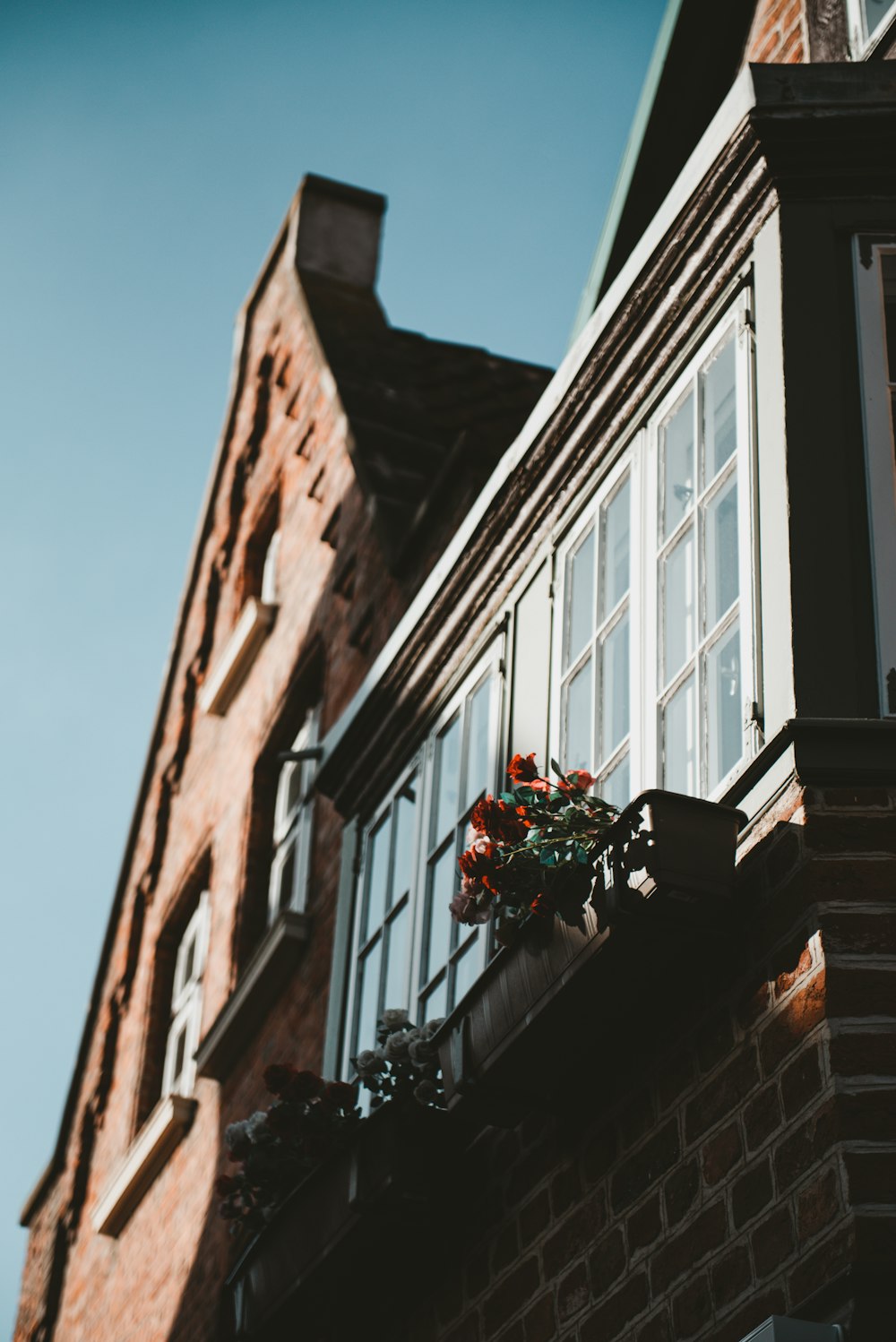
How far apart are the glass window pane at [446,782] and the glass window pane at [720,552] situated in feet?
6.05

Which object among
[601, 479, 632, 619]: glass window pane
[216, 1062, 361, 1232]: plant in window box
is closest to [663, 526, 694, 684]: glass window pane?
[601, 479, 632, 619]: glass window pane

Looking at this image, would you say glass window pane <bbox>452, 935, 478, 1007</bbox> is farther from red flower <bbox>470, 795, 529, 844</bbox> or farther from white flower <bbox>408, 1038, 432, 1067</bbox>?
red flower <bbox>470, 795, 529, 844</bbox>

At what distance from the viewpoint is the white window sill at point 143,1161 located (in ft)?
33.8

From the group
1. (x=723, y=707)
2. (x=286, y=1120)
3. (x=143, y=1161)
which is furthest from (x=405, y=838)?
(x=143, y=1161)

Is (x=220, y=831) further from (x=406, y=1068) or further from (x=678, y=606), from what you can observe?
(x=678, y=606)

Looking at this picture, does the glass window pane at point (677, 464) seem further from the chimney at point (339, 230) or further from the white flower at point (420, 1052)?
the chimney at point (339, 230)

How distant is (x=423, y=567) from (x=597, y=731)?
12.0 feet

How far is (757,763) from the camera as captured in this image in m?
4.77

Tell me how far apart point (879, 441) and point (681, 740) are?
94 centimetres

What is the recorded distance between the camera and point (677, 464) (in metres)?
5.90

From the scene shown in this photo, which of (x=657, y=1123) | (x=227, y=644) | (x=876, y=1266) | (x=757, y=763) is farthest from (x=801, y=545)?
(x=227, y=644)

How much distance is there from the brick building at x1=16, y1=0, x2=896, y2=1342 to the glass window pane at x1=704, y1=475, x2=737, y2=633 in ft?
0.04

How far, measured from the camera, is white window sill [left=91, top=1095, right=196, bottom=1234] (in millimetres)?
10305

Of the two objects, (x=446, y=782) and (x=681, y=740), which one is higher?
(x=446, y=782)
